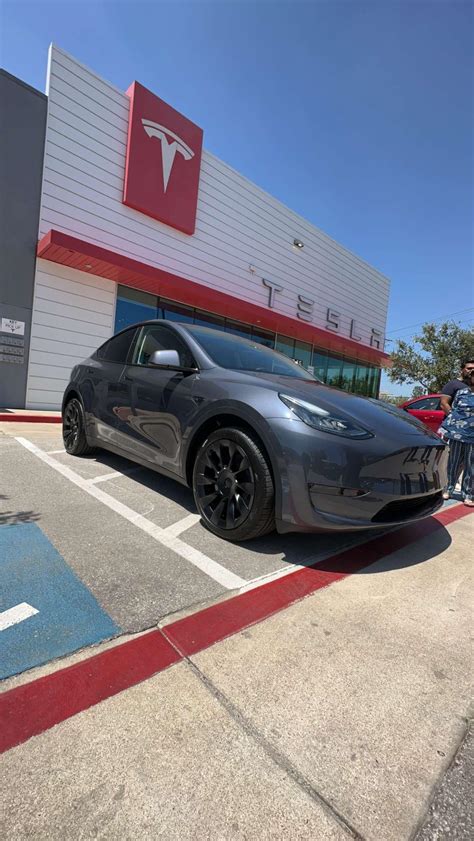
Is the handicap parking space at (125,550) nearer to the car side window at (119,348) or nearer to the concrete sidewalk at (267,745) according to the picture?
the concrete sidewalk at (267,745)

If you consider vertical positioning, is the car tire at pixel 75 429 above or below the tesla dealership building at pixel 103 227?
below

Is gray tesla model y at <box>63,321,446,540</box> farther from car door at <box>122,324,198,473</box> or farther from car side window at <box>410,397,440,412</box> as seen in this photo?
car side window at <box>410,397,440,412</box>

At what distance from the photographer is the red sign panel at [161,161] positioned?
997cm

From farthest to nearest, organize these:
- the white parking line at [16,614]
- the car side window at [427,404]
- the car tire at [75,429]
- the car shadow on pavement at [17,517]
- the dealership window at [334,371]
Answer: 1. the dealership window at [334,371]
2. the car side window at [427,404]
3. the car tire at [75,429]
4. the car shadow on pavement at [17,517]
5. the white parking line at [16,614]

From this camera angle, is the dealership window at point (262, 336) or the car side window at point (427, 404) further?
the dealership window at point (262, 336)

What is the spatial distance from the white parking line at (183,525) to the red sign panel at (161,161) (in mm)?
9700

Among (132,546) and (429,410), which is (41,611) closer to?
(132,546)

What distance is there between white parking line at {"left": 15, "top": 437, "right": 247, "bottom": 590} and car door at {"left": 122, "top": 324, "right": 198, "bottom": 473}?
1.40 ft

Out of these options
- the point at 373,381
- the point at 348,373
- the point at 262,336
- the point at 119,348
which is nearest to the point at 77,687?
the point at 119,348

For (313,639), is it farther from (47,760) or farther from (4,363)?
(4,363)

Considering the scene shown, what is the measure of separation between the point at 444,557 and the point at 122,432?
108 inches

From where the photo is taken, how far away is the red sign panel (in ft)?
32.7

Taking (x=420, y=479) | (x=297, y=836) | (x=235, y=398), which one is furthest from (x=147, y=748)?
(x=420, y=479)

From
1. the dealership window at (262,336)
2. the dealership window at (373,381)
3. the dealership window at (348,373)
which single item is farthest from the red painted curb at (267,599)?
the dealership window at (373,381)
